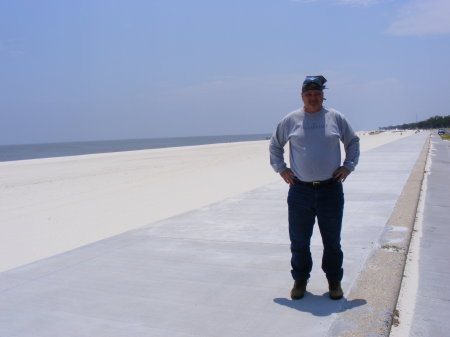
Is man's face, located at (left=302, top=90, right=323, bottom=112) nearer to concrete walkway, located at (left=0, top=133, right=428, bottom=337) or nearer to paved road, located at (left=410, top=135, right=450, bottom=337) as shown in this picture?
concrete walkway, located at (left=0, top=133, right=428, bottom=337)

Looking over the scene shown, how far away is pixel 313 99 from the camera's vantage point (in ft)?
14.0

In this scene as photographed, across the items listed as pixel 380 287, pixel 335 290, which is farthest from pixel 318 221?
pixel 380 287

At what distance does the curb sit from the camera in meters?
3.78

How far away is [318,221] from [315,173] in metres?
0.43

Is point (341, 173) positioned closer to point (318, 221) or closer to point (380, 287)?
point (318, 221)

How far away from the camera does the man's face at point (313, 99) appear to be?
4.28 m

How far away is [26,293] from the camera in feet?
15.6

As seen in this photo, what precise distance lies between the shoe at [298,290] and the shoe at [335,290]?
22 centimetres

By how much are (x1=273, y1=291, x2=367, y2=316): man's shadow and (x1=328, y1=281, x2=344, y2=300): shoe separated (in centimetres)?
3

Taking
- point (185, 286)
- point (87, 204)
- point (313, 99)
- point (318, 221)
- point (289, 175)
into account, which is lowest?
point (87, 204)

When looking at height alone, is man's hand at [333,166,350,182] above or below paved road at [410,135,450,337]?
above

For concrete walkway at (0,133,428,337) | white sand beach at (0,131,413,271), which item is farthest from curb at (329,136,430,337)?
white sand beach at (0,131,413,271)

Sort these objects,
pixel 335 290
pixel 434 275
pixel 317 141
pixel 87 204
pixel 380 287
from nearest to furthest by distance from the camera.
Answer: pixel 317 141, pixel 335 290, pixel 380 287, pixel 434 275, pixel 87 204

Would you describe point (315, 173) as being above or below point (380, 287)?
above
